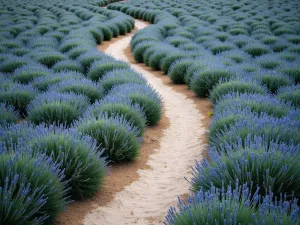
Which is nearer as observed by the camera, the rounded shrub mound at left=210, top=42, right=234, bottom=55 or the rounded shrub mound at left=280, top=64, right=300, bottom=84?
the rounded shrub mound at left=280, top=64, right=300, bottom=84

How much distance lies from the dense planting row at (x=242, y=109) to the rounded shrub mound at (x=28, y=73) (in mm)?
3992

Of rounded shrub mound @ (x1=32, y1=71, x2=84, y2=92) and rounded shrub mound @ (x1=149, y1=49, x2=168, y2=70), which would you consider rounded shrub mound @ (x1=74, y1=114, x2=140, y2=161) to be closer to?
rounded shrub mound @ (x1=32, y1=71, x2=84, y2=92)

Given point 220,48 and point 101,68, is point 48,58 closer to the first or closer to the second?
point 101,68

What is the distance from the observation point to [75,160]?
12.1ft

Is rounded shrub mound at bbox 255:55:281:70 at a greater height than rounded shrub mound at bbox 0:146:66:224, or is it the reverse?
rounded shrub mound at bbox 0:146:66:224

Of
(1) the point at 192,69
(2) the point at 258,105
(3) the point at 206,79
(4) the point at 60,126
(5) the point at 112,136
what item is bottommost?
(1) the point at 192,69

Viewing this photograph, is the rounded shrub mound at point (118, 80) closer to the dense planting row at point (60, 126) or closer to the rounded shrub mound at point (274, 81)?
the dense planting row at point (60, 126)

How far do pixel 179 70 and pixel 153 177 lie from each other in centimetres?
594

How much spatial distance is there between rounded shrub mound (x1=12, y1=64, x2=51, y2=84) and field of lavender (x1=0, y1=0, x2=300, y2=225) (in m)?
0.03

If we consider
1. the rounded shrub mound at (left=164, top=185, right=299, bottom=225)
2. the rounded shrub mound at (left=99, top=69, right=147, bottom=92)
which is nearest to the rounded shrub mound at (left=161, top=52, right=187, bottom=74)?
the rounded shrub mound at (left=99, top=69, right=147, bottom=92)

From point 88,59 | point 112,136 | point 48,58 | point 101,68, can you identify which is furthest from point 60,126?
point 48,58

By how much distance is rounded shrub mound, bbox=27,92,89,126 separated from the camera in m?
5.71

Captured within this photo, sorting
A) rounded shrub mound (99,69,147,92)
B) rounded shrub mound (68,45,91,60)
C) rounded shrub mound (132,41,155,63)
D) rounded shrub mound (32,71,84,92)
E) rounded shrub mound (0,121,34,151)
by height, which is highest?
rounded shrub mound (0,121,34,151)

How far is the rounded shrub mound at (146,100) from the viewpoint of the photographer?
653cm
